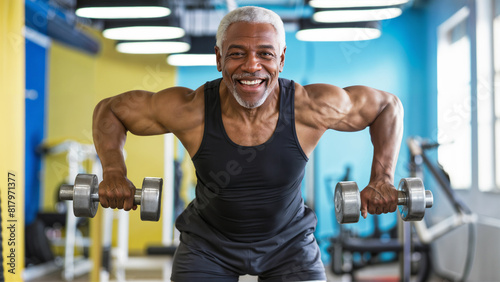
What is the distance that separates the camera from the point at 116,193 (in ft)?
5.67

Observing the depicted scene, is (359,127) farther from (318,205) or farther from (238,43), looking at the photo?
(318,205)

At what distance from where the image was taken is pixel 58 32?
6121 millimetres

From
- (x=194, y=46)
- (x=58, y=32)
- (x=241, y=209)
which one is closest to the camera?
(x=241, y=209)

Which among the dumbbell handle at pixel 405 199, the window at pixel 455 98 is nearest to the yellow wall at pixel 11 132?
the dumbbell handle at pixel 405 199

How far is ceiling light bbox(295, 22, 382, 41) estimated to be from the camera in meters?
4.25

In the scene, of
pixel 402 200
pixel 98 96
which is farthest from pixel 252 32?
pixel 98 96

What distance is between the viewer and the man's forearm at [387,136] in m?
1.87

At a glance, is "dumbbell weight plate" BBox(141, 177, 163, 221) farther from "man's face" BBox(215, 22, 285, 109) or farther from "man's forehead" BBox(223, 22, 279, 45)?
"man's forehead" BBox(223, 22, 279, 45)

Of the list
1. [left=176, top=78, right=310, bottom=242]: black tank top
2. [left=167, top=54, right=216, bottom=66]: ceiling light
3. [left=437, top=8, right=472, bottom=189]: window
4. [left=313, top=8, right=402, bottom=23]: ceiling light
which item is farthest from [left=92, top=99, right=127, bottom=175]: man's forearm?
[left=437, top=8, right=472, bottom=189]: window

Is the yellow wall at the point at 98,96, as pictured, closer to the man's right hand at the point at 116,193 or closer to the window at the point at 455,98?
the window at the point at 455,98

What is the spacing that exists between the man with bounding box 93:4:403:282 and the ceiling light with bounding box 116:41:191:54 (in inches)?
107

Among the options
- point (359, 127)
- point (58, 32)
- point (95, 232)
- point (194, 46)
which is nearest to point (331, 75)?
point (194, 46)

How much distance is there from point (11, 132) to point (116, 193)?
881 mm

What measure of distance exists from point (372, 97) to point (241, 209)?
63 cm
